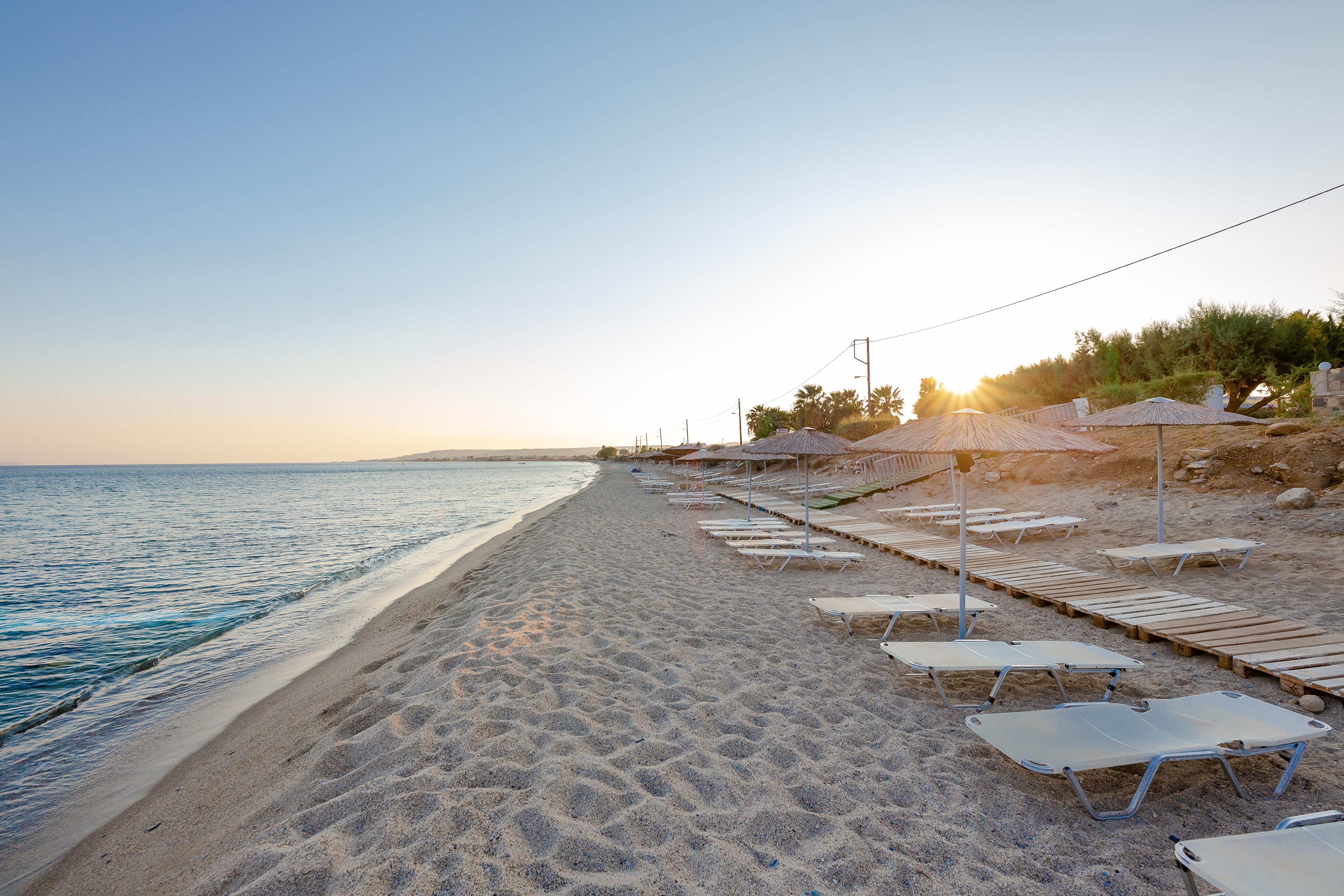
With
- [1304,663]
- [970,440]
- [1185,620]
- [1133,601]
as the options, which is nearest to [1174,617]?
[1185,620]

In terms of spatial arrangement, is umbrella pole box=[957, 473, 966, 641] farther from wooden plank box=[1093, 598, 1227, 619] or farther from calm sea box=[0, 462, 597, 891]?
calm sea box=[0, 462, 597, 891]

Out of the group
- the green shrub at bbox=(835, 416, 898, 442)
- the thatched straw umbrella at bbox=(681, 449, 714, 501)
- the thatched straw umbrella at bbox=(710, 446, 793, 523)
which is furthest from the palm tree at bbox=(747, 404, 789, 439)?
the thatched straw umbrella at bbox=(710, 446, 793, 523)

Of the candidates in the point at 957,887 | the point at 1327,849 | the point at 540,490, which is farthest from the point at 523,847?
→ the point at 540,490

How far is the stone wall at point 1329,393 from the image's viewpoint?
11.7 meters

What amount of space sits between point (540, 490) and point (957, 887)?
44624 mm

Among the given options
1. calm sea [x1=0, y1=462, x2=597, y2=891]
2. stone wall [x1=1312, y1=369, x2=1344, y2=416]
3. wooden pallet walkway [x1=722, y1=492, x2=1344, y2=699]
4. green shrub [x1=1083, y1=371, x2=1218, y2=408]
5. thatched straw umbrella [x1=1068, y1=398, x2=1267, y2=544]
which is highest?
green shrub [x1=1083, y1=371, x2=1218, y2=408]

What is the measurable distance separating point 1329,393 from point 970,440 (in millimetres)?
13421

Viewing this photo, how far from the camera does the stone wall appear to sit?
462 inches

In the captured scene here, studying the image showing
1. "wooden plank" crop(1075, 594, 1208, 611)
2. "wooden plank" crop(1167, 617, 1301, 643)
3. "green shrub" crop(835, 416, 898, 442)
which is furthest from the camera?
"green shrub" crop(835, 416, 898, 442)

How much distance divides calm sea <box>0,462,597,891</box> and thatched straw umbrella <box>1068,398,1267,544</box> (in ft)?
34.6

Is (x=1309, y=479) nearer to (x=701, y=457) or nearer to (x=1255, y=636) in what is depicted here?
(x=1255, y=636)

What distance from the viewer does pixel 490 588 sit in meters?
8.37

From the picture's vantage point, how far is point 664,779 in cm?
315

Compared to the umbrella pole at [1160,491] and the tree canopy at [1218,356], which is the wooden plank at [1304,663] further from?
the tree canopy at [1218,356]
